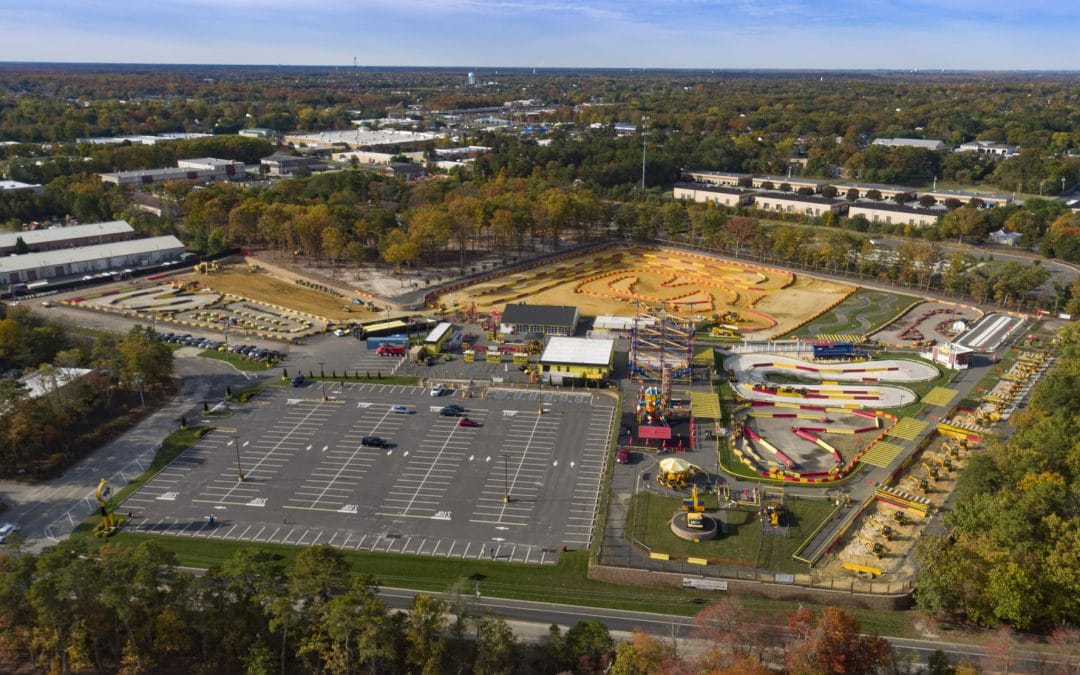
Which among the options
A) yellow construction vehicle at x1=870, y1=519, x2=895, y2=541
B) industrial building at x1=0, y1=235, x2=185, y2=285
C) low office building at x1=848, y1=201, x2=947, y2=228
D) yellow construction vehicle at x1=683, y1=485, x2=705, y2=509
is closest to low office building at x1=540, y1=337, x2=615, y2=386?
yellow construction vehicle at x1=683, y1=485, x2=705, y2=509

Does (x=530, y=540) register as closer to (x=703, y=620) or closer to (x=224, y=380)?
(x=703, y=620)

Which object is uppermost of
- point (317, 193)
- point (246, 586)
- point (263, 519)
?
point (317, 193)

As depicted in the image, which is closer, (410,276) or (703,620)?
(703,620)

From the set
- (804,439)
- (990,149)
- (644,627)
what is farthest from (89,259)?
(990,149)

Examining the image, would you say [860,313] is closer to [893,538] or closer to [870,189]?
[893,538]

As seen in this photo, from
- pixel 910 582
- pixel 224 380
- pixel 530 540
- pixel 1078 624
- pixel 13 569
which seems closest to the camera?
pixel 13 569

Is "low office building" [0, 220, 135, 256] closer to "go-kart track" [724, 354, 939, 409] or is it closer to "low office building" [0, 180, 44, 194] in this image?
"low office building" [0, 180, 44, 194]

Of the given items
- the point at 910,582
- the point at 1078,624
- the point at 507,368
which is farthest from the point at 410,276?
the point at 1078,624
